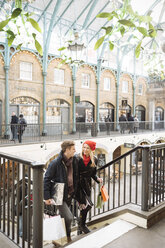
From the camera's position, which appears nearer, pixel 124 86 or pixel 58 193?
pixel 58 193

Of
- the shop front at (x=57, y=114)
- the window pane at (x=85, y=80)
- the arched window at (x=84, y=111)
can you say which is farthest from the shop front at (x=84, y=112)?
the window pane at (x=85, y=80)

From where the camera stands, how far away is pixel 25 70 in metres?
14.8

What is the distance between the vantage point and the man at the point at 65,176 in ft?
9.68

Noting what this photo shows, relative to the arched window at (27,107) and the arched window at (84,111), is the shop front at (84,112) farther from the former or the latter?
the arched window at (27,107)

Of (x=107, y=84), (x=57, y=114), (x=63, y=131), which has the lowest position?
(x=63, y=131)

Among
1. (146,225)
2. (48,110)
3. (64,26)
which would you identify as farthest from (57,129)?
(146,225)

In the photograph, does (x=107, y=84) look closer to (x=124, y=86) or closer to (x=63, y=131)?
(x=124, y=86)

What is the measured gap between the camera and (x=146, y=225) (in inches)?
112

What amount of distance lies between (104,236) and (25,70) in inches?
545

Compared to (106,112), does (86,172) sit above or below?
below

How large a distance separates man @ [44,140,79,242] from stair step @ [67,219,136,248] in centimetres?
Answer: 51

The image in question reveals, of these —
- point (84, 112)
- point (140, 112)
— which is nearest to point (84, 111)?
point (84, 112)

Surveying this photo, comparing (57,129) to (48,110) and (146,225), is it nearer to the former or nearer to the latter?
(48,110)

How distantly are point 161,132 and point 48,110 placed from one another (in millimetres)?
11178
